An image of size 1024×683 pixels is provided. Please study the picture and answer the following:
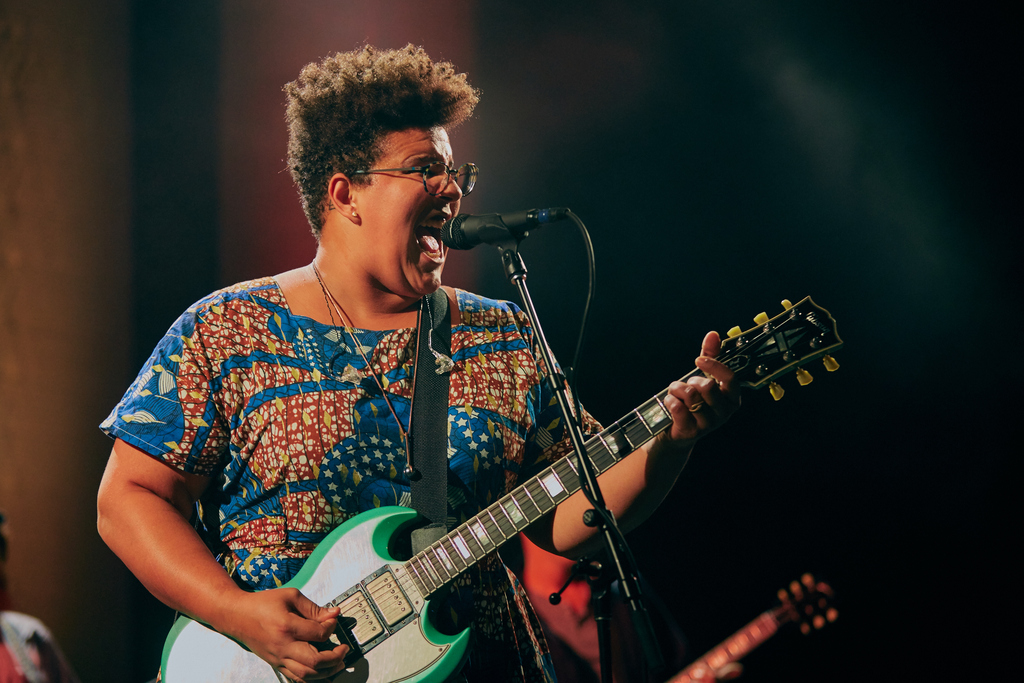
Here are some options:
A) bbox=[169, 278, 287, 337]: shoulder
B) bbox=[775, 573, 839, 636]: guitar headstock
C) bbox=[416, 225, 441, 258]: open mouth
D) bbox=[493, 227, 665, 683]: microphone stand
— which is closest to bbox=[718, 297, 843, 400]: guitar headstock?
bbox=[493, 227, 665, 683]: microphone stand

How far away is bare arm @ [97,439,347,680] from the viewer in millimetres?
1435

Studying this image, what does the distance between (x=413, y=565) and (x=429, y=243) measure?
837 mm

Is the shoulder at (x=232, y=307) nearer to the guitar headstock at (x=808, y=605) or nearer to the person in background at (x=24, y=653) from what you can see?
the person in background at (x=24, y=653)

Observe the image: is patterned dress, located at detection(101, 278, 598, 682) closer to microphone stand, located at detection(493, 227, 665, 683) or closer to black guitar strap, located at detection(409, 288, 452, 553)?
black guitar strap, located at detection(409, 288, 452, 553)

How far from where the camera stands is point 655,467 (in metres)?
1.71

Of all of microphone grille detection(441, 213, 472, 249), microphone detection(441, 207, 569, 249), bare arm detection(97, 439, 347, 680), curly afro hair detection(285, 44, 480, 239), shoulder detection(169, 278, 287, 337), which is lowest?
bare arm detection(97, 439, 347, 680)

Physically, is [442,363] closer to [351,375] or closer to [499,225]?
[351,375]

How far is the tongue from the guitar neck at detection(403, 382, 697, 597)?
0.67m

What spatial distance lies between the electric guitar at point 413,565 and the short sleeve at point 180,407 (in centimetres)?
35

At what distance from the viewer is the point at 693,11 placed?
301 cm

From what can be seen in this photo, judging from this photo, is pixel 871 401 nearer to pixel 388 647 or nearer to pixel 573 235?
pixel 573 235

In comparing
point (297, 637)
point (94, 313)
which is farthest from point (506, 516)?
point (94, 313)

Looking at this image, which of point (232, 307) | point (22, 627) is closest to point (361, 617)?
point (22, 627)

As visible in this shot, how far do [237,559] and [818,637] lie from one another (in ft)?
8.71
